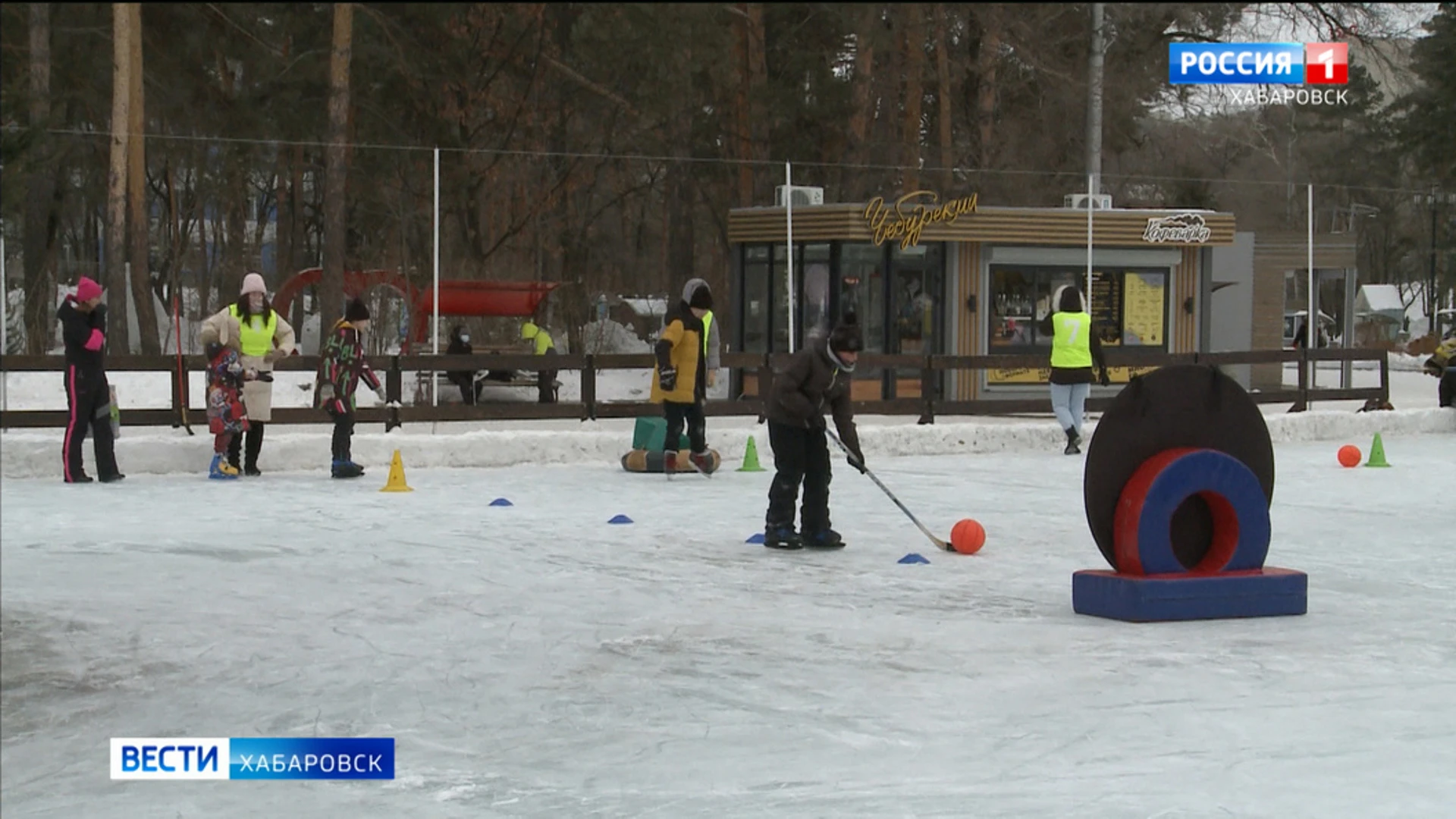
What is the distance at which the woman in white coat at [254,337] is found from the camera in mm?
13453

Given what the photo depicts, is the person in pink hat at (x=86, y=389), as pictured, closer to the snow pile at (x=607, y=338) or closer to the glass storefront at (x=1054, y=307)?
the glass storefront at (x=1054, y=307)

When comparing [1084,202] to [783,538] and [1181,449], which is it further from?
[1181,449]

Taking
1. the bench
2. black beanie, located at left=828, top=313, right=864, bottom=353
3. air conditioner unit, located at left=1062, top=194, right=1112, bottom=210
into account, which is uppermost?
air conditioner unit, located at left=1062, top=194, right=1112, bottom=210

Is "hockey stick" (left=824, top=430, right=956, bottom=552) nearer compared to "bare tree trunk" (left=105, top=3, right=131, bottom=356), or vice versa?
"bare tree trunk" (left=105, top=3, right=131, bottom=356)

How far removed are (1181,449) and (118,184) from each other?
494cm

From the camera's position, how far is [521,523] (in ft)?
36.5

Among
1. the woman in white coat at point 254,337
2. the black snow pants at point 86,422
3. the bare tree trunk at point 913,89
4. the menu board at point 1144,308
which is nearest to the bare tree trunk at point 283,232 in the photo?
the woman in white coat at point 254,337

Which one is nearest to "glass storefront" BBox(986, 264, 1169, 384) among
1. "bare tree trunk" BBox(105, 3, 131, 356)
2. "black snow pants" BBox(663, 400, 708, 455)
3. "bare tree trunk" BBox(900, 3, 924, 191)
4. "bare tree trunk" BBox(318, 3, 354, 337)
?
"bare tree trunk" BBox(900, 3, 924, 191)

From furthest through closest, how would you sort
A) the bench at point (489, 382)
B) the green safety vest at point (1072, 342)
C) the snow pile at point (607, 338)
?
the snow pile at point (607, 338)
the bench at point (489, 382)
the green safety vest at point (1072, 342)

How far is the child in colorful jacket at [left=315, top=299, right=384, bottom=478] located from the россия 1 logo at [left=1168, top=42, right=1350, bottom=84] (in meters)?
6.54

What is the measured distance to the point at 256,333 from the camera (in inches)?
533

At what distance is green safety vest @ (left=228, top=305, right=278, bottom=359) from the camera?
13.5 meters

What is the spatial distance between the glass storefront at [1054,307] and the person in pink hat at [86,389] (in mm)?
12375

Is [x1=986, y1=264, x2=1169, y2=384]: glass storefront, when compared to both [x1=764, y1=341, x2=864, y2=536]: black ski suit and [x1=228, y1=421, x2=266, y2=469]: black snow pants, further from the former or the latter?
[x1=764, y1=341, x2=864, y2=536]: black ski suit
